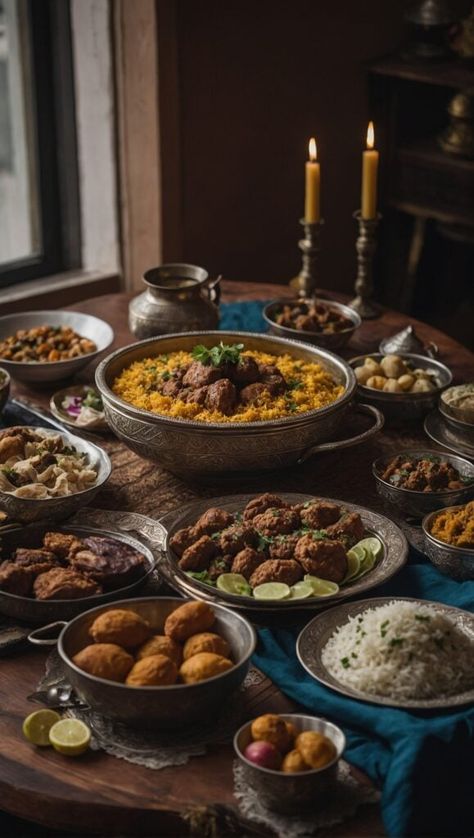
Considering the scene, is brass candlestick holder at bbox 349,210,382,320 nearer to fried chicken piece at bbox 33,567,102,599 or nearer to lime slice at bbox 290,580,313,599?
lime slice at bbox 290,580,313,599

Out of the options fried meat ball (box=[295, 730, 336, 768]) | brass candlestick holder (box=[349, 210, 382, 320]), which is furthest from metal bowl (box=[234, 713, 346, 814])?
brass candlestick holder (box=[349, 210, 382, 320])

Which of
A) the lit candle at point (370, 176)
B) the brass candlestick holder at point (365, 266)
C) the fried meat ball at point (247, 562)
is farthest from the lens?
the brass candlestick holder at point (365, 266)

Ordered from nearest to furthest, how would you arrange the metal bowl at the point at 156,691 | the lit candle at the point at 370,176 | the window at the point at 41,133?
1. the metal bowl at the point at 156,691
2. the lit candle at the point at 370,176
3. the window at the point at 41,133

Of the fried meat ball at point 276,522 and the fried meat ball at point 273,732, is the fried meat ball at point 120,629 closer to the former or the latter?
the fried meat ball at point 273,732

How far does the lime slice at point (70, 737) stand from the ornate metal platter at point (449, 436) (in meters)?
1.47

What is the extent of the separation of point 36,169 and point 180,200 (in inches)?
27.2

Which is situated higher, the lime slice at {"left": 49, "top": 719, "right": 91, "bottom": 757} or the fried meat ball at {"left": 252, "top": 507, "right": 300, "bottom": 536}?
the fried meat ball at {"left": 252, "top": 507, "right": 300, "bottom": 536}

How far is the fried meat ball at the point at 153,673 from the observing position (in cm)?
196

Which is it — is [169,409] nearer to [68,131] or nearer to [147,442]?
[147,442]

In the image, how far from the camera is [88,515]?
2.71m

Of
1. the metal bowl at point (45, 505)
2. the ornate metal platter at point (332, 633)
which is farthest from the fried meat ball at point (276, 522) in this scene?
the metal bowl at point (45, 505)

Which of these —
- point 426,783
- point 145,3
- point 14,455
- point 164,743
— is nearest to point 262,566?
point 164,743

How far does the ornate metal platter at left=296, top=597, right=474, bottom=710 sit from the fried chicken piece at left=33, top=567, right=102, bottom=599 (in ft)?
1.48

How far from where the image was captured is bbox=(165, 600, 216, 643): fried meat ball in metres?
2.09
